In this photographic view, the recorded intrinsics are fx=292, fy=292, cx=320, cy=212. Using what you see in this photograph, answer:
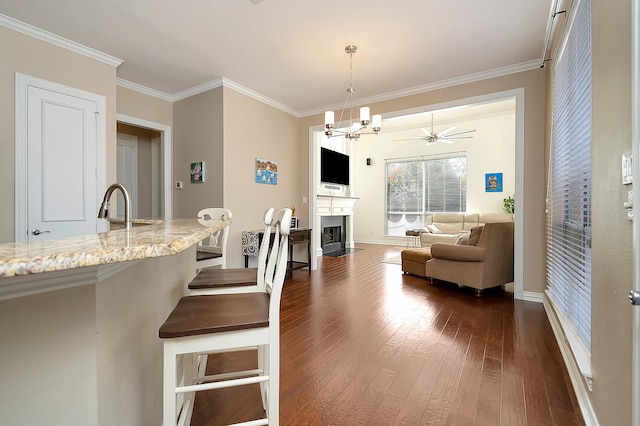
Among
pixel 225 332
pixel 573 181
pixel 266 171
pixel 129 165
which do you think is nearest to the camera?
pixel 225 332

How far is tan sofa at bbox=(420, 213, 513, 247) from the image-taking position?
6.30 m

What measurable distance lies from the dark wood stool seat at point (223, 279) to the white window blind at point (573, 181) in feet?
6.54

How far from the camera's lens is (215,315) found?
1147 millimetres

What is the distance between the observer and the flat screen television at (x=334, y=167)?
6531 millimetres

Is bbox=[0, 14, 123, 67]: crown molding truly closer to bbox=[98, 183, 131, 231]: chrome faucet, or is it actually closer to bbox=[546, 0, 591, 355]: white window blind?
bbox=[98, 183, 131, 231]: chrome faucet

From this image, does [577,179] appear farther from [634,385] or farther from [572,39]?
[634,385]

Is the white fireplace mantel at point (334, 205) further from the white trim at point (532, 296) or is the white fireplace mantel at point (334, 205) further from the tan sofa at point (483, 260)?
the white trim at point (532, 296)

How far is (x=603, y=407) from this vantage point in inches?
50.3

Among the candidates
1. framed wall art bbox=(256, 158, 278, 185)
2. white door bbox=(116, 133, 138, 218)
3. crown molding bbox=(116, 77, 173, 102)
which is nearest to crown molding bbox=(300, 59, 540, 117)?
framed wall art bbox=(256, 158, 278, 185)

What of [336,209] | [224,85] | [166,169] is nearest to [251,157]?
[224,85]

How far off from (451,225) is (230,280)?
623 cm

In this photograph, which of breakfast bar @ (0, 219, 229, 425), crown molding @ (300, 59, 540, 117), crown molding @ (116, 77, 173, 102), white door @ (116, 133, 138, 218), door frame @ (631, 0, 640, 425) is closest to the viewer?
breakfast bar @ (0, 219, 229, 425)

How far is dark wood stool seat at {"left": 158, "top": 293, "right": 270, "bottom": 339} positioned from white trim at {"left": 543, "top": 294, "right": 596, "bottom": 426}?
1647 millimetres

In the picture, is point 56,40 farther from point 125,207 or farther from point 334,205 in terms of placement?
point 334,205
